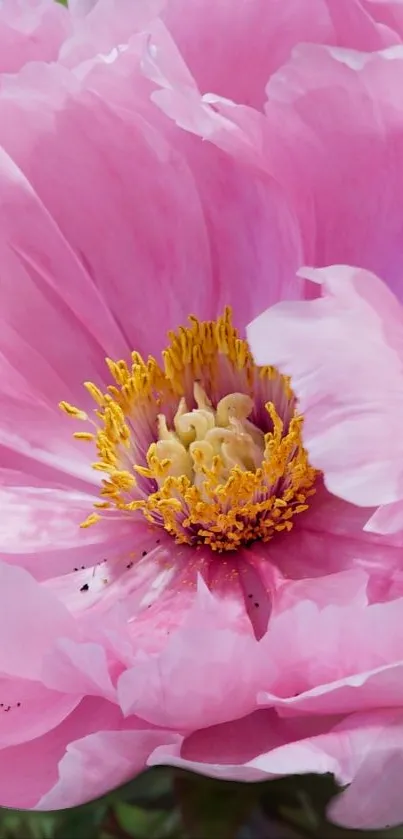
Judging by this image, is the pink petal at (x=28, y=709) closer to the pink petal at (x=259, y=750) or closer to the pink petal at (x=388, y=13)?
the pink petal at (x=259, y=750)

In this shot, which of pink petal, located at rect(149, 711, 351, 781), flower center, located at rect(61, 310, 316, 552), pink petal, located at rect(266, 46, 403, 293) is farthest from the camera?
flower center, located at rect(61, 310, 316, 552)

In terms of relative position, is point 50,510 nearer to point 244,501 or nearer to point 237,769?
point 244,501

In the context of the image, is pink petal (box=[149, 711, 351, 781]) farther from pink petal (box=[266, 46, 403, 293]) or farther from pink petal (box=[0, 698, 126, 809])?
pink petal (box=[266, 46, 403, 293])

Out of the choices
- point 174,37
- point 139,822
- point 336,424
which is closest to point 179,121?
point 174,37

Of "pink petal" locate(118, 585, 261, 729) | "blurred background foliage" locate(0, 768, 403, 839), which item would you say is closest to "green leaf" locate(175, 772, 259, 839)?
"blurred background foliage" locate(0, 768, 403, 839)

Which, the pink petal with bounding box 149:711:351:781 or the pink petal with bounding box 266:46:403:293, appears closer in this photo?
the pink petal with bounding box 149:711:351:781

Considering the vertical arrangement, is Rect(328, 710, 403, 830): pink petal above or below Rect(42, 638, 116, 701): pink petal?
below

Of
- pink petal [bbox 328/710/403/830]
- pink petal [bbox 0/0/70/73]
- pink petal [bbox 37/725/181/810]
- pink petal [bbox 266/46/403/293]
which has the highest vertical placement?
pink petal [bbox 0/0/70/73]
